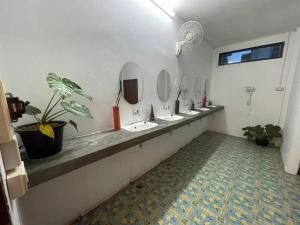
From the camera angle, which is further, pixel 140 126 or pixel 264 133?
pixel 264 133

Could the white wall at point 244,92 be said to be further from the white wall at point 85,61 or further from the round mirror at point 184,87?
the white wall at point 85,61

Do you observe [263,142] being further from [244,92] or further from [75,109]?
[75,109]

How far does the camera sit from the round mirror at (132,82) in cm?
169

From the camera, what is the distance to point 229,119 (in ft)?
12.9

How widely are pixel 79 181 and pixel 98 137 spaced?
0.49m

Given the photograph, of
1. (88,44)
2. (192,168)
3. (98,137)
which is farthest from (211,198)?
(88,44)

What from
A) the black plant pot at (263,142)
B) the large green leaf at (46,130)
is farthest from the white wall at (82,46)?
the black plant pot at (263,142)

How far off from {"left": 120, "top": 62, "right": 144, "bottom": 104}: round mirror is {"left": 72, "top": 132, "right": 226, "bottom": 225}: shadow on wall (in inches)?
46.7

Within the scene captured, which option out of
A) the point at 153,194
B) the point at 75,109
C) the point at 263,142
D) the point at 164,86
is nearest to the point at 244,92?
the point at 263,142

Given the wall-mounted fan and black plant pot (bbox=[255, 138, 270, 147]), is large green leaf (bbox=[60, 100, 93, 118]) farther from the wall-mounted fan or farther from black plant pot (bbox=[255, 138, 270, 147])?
black plant pot (bbox=[255, 138, 270, 147])

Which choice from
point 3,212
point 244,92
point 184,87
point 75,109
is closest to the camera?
point 3,212

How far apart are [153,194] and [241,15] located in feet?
10.4

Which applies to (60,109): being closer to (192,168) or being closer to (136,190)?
(136,190)

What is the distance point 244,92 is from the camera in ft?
11.7
